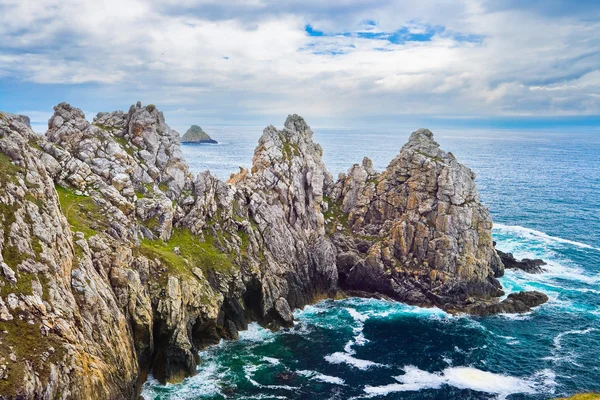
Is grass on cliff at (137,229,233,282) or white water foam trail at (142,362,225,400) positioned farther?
grass on cliff at (137,229,233,282)

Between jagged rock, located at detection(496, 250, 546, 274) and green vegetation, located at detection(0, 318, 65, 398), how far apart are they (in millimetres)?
86430

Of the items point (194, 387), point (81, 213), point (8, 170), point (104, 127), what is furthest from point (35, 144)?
point (194, 387)

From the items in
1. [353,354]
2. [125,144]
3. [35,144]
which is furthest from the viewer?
[125,144]

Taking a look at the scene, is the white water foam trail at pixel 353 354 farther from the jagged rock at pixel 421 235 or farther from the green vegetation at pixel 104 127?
the green vegetation at pixel 104 127

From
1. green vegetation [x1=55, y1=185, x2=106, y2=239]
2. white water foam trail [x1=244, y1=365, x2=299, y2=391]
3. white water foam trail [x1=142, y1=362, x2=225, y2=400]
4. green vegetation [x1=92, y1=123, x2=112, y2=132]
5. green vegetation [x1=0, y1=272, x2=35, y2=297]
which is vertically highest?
green vegetation [x1=92, y1=123, x2=112, y2=132]

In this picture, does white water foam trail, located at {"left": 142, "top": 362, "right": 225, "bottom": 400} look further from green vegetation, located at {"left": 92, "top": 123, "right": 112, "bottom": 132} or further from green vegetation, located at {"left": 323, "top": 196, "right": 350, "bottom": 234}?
green vegetation, located at {"left": 323, "top": 196, "right": 350, "bottom": 234}

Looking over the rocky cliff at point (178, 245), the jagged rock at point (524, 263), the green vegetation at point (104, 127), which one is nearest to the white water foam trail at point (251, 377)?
the rocky cliff at point (178, 245)

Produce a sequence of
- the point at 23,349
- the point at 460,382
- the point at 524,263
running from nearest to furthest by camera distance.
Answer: the point at 23,349 → the point at 460,382 → the point at 524,263

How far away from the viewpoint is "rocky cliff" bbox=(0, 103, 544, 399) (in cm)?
3981

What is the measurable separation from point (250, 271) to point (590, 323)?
53.0 metres

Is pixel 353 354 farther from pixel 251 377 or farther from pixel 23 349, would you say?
pixel 23 349

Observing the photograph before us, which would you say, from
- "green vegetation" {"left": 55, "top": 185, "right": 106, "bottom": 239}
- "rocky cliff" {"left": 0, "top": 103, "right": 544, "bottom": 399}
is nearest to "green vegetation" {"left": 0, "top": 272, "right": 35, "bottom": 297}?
"rocky cliff" {"left": 0, "top": 103, "right": 544, "bottom": 399}

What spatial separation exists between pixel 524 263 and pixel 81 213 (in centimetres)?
8286

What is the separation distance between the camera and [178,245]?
225ft
